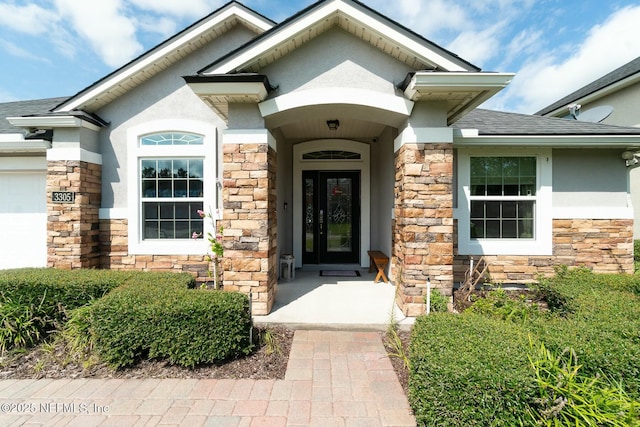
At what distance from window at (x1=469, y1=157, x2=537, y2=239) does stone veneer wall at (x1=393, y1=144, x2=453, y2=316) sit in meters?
1.81

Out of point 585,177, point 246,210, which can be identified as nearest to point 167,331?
point 246,210

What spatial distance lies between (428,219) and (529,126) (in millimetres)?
3554

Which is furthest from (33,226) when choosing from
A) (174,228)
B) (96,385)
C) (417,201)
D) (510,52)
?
(510,52)

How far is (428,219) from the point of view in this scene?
14.6 ft

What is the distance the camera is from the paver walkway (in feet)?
8.50

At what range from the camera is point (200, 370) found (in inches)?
131

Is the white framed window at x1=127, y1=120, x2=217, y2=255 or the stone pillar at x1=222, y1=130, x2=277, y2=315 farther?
the white framed window at x1=127, y1=120, x2=217, y2=255

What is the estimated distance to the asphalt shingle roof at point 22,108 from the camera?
6486 millimetres

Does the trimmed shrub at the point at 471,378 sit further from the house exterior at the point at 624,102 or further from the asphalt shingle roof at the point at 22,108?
the house exterior at the point at 624,102

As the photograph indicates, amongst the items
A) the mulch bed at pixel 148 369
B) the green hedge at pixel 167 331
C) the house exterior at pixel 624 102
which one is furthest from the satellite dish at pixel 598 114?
the green hedge at pixel 167 331

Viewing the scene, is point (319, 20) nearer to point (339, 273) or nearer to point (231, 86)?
point (231, 86)

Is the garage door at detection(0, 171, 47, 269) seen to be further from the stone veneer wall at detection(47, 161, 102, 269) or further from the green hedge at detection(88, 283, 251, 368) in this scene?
the green hedge at detection(88, 283, 251, 368)

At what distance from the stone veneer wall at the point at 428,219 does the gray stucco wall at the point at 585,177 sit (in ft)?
10.1

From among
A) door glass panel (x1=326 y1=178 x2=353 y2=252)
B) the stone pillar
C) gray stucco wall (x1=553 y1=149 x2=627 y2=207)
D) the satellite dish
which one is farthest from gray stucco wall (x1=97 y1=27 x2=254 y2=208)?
the satellite dish
